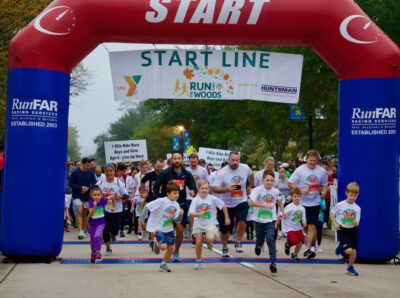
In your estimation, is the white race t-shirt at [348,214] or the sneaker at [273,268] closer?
the sneaker at [273,268]

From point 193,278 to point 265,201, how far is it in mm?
2235

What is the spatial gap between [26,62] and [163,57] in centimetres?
310

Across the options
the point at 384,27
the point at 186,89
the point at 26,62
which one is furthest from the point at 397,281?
the point at 384,27

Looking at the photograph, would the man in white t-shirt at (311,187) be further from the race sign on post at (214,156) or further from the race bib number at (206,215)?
the race sign on post at (214,156)

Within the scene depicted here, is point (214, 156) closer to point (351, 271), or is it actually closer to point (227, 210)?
point (227, 210)

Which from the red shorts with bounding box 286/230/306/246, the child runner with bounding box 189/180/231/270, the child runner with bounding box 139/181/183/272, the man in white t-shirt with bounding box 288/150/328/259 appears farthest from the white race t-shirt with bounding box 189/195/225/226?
the man in white t-shirt with bounding box 288/150/328/259

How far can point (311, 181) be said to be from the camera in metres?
12.3

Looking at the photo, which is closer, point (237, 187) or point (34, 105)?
point (34, 105)

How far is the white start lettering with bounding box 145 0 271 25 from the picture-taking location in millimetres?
11133

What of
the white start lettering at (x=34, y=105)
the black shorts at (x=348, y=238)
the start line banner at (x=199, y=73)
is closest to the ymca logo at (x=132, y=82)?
the start line banner at (x=199, y=73)

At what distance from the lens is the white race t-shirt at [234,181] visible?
1269cm

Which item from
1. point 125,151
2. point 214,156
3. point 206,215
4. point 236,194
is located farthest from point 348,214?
point 125,151

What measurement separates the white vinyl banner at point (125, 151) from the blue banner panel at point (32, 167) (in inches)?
468

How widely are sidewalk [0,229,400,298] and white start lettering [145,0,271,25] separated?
13.7ft
